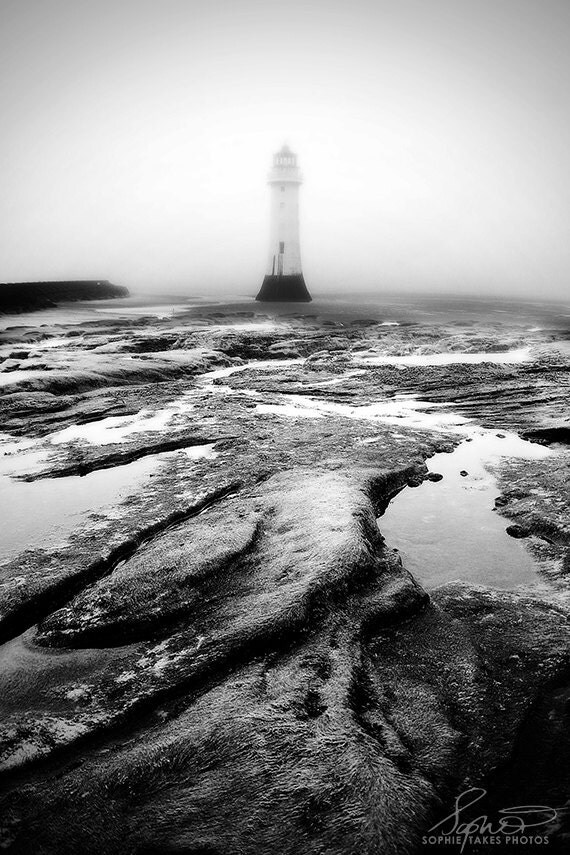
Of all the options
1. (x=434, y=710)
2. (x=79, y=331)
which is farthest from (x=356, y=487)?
(x=79, y=331)

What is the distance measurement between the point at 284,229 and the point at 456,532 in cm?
3335

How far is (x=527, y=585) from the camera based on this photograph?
421cm

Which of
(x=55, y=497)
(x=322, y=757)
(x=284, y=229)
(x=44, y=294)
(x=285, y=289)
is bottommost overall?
(x=322, y=757)

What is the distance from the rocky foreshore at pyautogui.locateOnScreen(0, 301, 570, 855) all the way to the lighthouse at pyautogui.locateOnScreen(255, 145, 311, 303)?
30815 millimetres

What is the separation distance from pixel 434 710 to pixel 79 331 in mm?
20263

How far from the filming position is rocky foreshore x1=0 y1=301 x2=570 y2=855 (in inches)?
92.2

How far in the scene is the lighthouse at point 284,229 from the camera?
34.4 meters

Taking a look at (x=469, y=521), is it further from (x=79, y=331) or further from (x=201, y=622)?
(x=79, y=331)

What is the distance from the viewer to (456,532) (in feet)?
16.9

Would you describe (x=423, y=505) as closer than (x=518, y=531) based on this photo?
No

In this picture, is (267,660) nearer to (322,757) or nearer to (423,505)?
(322,757)
